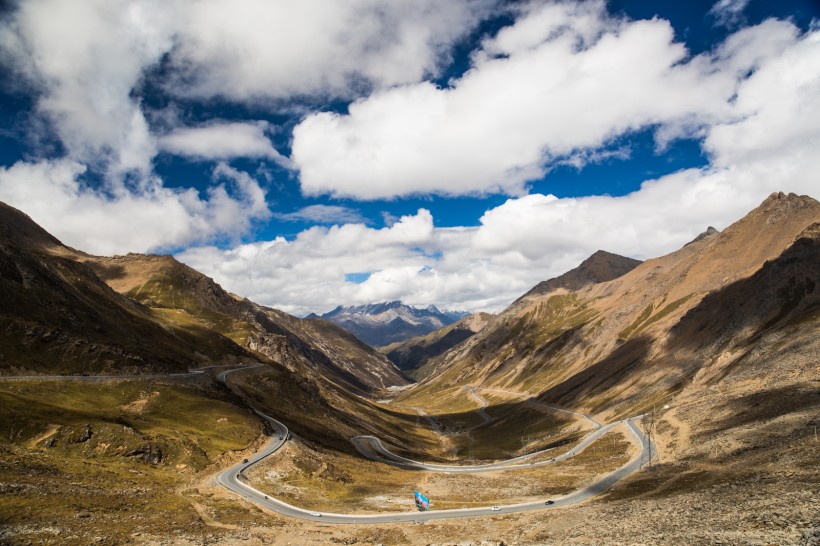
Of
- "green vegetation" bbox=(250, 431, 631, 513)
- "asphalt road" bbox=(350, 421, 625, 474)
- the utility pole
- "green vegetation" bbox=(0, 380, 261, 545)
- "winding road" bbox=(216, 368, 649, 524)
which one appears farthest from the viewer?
"asphalt road" bbox=(350, 421, 625, 474)

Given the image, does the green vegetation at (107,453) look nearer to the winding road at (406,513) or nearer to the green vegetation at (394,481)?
the winding road at (406,513)

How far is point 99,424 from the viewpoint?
228 ft

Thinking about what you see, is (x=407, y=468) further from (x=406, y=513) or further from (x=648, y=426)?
(x=648, y=426)

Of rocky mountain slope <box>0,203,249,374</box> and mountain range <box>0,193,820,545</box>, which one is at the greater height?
rocky mountain slope <box>0,203,249,374</box>

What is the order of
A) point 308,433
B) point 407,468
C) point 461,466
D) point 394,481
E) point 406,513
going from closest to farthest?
point 406,513 → point 394,481 → point 308,433 → point 407,468 → point 461,466

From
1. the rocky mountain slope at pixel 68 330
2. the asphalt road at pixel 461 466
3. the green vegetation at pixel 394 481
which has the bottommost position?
the asphalt road at pixel 461 466

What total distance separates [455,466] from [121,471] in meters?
83.0

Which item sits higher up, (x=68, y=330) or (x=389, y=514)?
(x=68, y=330)

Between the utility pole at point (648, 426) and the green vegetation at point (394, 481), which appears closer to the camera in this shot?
the green vegetation at point (394, 481)

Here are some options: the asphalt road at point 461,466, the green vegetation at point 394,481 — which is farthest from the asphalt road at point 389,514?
the asphalt road at point 461,466

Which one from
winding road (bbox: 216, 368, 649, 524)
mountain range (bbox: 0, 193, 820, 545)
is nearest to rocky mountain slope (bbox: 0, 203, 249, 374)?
mountain range (bbox: 0, 193, 820, 545)

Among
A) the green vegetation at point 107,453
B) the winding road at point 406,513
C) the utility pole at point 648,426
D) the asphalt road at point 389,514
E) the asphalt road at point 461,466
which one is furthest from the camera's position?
the asphalt road at point 461,466

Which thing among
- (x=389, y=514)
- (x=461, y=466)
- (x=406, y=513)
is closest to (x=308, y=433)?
(x=461, y=466)

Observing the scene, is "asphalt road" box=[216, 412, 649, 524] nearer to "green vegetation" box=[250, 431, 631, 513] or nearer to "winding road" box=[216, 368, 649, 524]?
"winding road" box=[216, 368, 649, 524]
